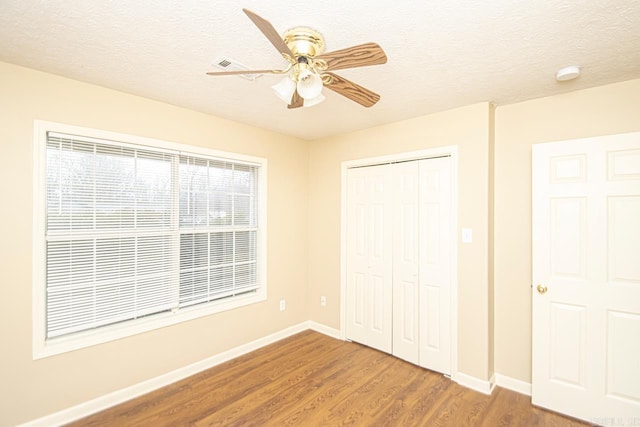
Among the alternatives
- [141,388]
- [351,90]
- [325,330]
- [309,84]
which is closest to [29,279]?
[141,388]

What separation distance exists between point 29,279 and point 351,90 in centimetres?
256

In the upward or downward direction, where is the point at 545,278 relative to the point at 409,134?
downward

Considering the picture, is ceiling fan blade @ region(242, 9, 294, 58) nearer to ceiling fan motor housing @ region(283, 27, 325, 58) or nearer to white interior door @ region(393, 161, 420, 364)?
ceiling fan motor housing @ region(283, 27, 325, 58)

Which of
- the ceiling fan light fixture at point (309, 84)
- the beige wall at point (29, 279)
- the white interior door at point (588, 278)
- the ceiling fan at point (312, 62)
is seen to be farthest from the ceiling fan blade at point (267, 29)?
the white interior door at point (588, 278)

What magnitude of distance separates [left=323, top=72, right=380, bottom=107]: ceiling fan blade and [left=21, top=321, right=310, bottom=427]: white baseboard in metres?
2.80

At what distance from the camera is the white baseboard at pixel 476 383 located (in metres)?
2.52

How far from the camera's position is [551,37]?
165cm

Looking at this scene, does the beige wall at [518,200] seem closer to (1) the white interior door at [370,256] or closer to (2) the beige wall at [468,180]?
(2) the beige wall at [468,180]

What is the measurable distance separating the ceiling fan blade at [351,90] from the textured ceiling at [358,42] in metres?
0.23

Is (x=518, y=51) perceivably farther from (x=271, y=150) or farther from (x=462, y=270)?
(x=271, y=150)

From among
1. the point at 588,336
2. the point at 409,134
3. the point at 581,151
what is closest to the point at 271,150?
the point at 409,134

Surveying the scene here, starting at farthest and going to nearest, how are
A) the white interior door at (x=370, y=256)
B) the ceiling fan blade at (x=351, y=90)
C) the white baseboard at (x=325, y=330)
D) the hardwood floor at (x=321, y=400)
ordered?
the white baseboard at (x=325, y=330)
the white interior door at (x=370, y=256)
the hardwood floor at (x=321, y=400)
the ceiling fan blade at (x=351, y=90)

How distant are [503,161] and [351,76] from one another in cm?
168

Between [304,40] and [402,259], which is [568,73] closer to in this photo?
[304,40]
